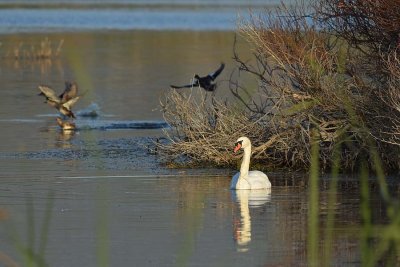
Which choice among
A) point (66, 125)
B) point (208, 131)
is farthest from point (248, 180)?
point (66, 125)

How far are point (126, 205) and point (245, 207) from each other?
116 cm

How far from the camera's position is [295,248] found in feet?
31.0

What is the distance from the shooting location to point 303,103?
1447 centimetres

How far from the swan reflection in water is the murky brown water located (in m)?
0.01

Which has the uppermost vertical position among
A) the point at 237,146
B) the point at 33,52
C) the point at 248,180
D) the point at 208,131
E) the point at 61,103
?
the point at 33,52

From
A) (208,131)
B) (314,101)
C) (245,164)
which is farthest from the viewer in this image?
(208,131)

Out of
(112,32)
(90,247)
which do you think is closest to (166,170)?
(90,247)

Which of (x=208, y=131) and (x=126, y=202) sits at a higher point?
(x=208, y=131)

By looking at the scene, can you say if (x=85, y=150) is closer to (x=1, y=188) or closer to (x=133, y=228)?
(x=1, y=188)

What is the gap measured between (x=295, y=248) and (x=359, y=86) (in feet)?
16.8

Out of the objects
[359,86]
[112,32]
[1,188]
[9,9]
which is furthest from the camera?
[9,9]

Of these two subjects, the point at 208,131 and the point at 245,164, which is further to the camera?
the point at 208,131

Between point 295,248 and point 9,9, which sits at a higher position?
point 9,9

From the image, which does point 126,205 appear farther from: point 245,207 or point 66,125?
point 66,125
